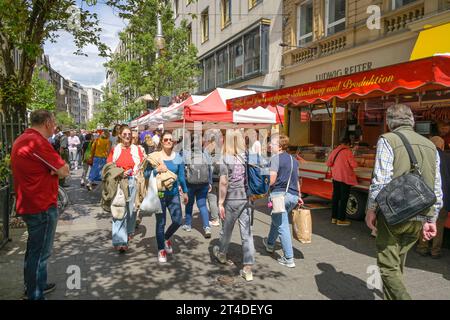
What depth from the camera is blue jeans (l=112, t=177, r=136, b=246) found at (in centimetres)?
501

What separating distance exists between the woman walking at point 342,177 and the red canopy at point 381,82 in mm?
1076

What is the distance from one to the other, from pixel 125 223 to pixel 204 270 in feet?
4.58

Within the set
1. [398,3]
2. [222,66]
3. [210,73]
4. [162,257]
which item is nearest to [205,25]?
[210,73]

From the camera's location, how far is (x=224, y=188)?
4.18m

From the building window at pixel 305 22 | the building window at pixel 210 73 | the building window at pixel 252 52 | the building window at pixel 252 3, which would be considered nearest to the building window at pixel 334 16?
the building window at pixel 305 22

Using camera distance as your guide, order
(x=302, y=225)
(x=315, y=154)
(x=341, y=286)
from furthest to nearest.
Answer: (x=315, y=154)
(x=302, y=225)
(x=341, y=286)

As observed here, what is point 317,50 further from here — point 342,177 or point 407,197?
point 407,197

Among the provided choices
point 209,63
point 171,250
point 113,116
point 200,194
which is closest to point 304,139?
point 200,194

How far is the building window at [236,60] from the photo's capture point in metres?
19.2

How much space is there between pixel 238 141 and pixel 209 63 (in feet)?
69.5

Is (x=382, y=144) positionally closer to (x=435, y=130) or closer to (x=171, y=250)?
(x=435, y=130)

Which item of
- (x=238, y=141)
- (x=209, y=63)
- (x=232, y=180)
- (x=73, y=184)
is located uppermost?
(x=209, y=63)

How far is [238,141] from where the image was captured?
4148 millimetres

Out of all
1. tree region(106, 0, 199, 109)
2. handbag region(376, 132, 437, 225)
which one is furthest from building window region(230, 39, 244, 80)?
handbag region(376, 132, 437, 225)
